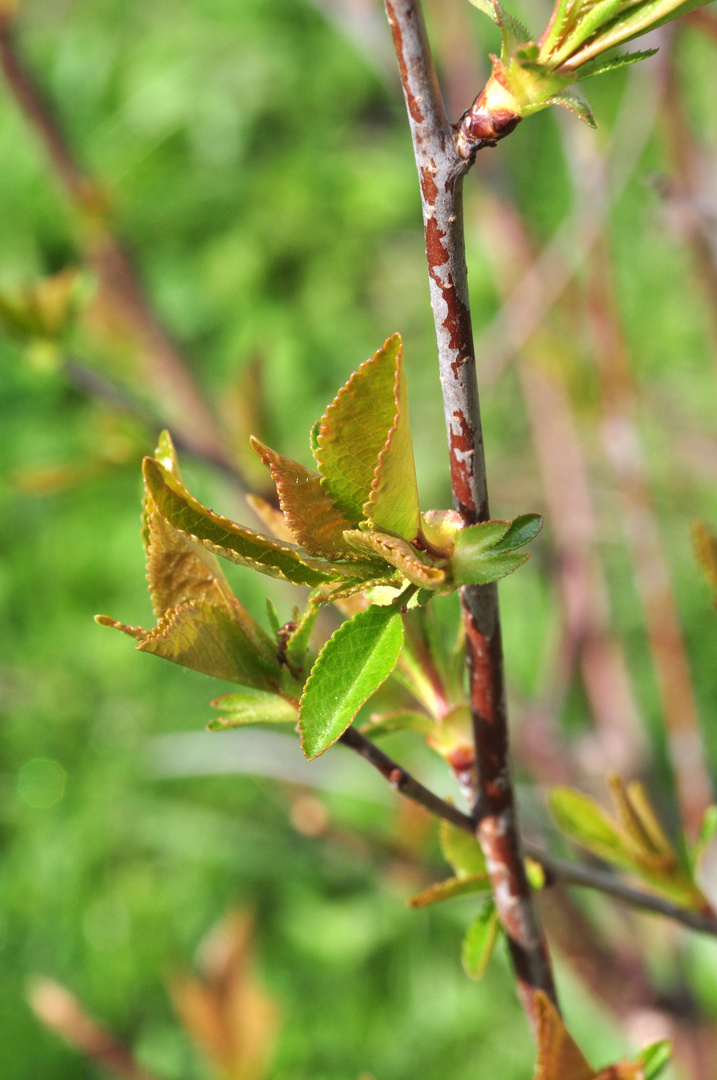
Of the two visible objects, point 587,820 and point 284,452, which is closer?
point 587,820

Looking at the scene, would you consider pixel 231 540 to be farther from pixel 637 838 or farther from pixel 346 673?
pixel 637 838

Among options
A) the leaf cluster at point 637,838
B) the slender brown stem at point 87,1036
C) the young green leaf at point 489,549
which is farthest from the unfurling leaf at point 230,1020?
the young green leaf at point 489,549

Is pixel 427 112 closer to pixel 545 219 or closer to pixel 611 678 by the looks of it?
pixel 611 678

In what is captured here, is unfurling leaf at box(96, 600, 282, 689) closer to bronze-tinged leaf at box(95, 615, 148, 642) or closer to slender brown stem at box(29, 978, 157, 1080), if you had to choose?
bronze-tinged leaf at box(95, 615, 148, 642)

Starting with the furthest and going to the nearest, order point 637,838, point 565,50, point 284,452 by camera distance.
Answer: point 284,452 → point 637,838 → point 565,50

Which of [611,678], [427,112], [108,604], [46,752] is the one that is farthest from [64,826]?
[427,112]

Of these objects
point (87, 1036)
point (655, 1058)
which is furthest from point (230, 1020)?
point (655, 1058)
